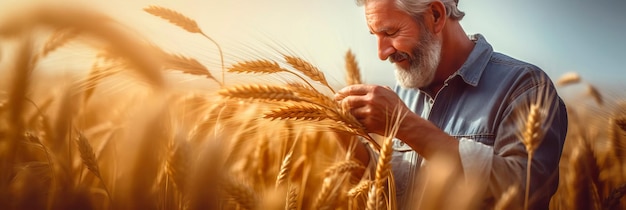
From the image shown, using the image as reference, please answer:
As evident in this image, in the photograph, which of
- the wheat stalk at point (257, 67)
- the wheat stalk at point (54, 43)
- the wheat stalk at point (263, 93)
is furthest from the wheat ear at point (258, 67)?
the wheat stalk at point (54, 43)

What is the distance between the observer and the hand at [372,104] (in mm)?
1731

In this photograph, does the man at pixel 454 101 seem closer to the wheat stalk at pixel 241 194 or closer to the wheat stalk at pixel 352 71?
the wheat stalk at pixel 352 71

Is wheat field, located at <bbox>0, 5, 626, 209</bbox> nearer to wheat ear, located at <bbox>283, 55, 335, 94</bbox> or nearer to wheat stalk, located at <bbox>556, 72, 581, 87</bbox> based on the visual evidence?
wheat ear, located at <bbox>283, 55, 335, 94</bbox>

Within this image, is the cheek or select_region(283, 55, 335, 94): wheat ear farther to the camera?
the cheek

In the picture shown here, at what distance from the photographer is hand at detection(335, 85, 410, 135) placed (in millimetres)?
1731

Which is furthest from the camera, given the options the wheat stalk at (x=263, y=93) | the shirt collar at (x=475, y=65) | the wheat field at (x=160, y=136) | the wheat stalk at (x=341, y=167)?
the shirt collar at (x=475, y=65)

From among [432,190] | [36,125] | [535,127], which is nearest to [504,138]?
[535,127]

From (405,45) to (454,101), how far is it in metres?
0.26

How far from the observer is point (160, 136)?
110 cm

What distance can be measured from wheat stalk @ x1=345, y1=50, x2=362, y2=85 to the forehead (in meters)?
0.14

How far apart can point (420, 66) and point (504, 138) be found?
1.49 ft

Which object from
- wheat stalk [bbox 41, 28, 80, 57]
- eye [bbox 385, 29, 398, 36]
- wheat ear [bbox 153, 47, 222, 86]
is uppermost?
wheat stalk [bbox 41, 28, 80, 57]

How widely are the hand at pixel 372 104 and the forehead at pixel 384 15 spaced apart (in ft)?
1.76

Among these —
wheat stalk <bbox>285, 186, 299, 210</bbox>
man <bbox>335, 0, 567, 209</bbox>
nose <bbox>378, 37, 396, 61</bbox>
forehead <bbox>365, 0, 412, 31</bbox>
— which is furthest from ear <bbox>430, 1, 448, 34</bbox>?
wheat stalk <bbox>285, 186, 299, 210</bbox>
